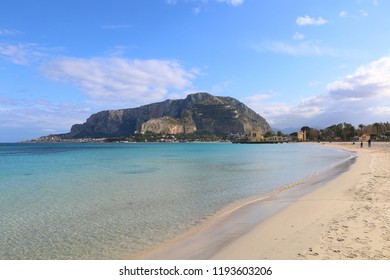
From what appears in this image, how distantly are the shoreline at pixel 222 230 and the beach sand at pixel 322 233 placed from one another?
0.91 ft

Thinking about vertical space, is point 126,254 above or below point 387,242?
below

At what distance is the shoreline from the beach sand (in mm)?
277

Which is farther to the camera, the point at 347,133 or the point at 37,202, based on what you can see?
the point at 347,133

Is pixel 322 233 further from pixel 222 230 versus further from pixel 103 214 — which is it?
pixel 103 214

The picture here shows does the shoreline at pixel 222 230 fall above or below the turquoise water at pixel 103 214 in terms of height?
above

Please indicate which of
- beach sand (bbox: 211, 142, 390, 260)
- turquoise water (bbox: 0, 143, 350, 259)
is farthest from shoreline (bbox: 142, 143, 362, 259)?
turquoise water (bbox: 0, 143, 350, 259)

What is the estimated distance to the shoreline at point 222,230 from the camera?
810 cm

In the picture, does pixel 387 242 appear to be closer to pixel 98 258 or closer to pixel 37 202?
pixel 98 258

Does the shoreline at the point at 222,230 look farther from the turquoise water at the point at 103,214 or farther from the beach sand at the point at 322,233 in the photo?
the turquoise water at the point at 103,214

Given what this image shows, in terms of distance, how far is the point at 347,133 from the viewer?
190 m

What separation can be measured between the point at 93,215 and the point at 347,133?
202 meters

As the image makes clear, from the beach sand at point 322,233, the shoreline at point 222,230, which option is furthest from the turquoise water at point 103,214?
the beach sand at point 322,233

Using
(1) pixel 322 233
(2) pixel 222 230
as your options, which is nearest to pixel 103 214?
(2) pixel 222 230
